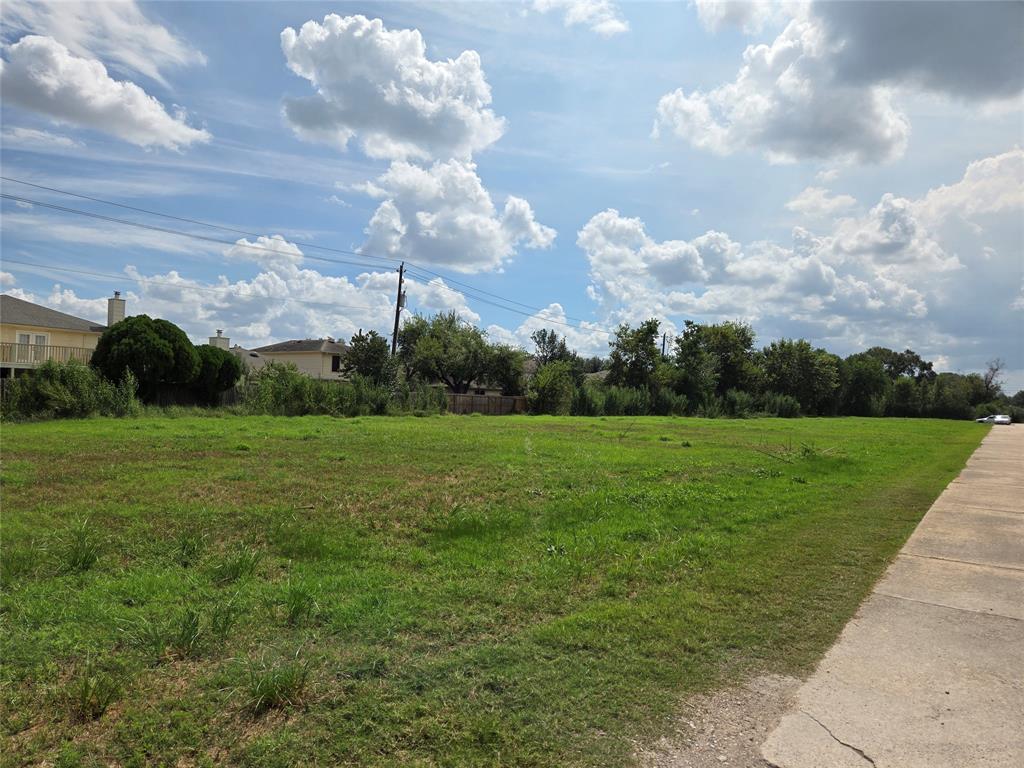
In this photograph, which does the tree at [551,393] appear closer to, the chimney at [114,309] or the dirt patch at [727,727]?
the chimney at [114,309]

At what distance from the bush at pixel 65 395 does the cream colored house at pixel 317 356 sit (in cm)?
3614

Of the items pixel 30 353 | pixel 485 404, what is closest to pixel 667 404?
pixel 485 404

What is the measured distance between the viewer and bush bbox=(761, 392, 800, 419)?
58.9m

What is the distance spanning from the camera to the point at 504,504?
328 inches

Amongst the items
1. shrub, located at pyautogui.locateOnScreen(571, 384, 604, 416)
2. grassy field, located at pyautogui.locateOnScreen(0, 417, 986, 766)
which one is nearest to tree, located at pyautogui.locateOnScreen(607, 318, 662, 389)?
shrub, located at pyautogui.locateOnScreen(571, 384, 604, 416)

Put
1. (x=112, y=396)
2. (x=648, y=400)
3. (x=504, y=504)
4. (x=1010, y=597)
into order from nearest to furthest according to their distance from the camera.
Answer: (x=1010, y=597)
(x=504, y=504)
(x=112, y=396)
(x=648, y=400)

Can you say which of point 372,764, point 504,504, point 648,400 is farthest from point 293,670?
point 648,400

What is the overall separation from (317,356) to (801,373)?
51.5 meters

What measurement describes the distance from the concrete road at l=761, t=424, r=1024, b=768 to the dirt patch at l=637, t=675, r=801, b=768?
74 millimetres

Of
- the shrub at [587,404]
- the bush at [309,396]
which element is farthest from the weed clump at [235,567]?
the shrub at [587,404]

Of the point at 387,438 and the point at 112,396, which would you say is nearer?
the point at 387,438

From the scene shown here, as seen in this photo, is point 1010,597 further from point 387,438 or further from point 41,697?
point 387,438

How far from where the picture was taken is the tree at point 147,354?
24.4m

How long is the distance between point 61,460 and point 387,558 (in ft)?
24.7
